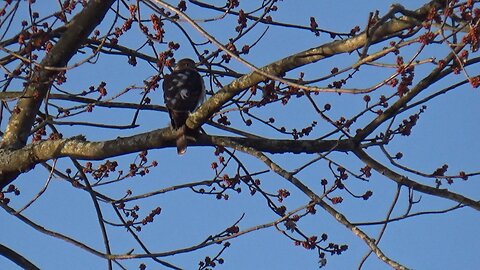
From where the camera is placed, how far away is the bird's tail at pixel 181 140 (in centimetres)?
442

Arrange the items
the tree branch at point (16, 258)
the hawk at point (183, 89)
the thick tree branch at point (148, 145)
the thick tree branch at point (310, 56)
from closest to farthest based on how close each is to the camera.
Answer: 1. the thick tree branch at point (310, 56)
2. the thick tree branch at point (148, 145)
3. the tree branch at point (16, 258)
4. the hawk at point (183, 89)

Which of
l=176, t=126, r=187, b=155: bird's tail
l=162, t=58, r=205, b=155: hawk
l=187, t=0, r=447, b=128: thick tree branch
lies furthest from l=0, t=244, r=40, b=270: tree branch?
l=162, t=58, r=205, b=155: hawk

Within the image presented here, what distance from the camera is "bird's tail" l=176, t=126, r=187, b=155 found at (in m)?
4.42

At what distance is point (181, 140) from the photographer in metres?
4.48

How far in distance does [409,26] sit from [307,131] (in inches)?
61.9

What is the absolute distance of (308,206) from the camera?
4453 mm

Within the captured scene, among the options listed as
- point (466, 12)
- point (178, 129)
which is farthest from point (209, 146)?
point (466, 12)

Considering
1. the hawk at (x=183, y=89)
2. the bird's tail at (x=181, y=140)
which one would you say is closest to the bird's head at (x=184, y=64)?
the hawk at (x=183, y=89)

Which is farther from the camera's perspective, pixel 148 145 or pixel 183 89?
pixel 183 89

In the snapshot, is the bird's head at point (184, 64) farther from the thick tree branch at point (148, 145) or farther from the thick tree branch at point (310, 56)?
the thick tree branch at point (310, 56)

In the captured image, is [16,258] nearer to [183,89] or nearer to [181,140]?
[181,140]

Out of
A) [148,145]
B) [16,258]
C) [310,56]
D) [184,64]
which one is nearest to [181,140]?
[148,145]

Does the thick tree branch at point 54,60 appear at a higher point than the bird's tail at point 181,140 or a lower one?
higher

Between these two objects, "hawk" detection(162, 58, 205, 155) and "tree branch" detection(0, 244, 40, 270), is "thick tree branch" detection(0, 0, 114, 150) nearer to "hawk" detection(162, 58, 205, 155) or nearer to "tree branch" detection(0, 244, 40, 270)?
"tree branch" detection(0, 244, 40, 270)
